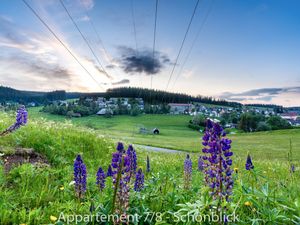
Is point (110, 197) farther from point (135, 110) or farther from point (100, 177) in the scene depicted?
point (135, 110)

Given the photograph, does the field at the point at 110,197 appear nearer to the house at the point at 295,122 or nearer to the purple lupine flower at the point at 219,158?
the purple lupine flower at the point at 219,158

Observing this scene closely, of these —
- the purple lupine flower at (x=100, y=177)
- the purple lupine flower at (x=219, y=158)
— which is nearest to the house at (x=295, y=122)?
the purple lupine flower at (x=100, y=177)

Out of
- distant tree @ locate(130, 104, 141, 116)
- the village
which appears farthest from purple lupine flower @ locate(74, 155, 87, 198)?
distant tree @ locate(130, 104, 141, 116)

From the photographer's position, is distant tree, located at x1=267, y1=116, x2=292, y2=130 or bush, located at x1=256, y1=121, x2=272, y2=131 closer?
distant tree, located at x1=267, y1=116, x2=292, y2=130

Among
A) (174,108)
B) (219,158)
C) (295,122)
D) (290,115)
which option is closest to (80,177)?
(219,158)

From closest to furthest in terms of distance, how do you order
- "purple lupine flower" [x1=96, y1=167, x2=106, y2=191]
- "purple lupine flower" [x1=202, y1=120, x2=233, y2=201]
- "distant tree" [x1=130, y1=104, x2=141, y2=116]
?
"purple lupine flower" [x1=202, y1=120, x2=233, y2=201] → "purple lupine flower" [x1=96, y1=167, x2=106, y2=191] → "distant tree" [x1=130, y1=104, x2=141, y2=116]

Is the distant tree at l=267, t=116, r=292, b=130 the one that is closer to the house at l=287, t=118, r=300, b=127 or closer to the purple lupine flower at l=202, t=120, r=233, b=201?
the house at l=287, t=118, r=300, b=127

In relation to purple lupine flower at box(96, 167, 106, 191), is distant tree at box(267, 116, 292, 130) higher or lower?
lower

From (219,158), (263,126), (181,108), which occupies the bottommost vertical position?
(263,126)

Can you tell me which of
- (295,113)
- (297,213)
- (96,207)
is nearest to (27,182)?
(96,207)

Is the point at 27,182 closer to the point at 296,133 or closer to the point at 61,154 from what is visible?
the point at 61,154

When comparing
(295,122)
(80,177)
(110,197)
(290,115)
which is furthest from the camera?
(290,115)

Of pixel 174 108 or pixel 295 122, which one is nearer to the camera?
pixel 295 122

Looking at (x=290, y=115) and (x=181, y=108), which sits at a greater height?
(x=181, y=108)
